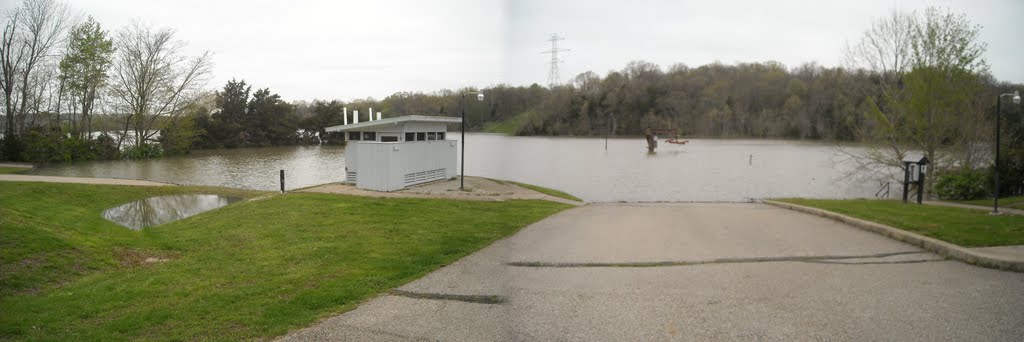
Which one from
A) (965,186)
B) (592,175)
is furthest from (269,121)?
(965,186)

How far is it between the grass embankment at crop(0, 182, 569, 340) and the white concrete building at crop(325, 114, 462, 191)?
15.5 ft

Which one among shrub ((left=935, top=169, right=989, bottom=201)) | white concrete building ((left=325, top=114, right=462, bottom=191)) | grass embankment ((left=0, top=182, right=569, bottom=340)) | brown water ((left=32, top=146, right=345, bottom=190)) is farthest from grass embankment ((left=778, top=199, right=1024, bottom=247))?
brown water ((left=32, top=146, right=345, bottom=190))

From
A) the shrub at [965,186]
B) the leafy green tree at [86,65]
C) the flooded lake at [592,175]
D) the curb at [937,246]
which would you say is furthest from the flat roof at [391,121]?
the leafy green tree at [86,65]

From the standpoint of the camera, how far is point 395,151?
17500mm

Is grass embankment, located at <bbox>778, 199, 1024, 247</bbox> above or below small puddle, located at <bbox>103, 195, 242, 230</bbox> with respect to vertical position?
above

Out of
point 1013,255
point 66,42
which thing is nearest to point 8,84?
point 66,42

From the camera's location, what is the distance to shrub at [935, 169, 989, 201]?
18188 mm

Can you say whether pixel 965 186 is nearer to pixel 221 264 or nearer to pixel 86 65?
pixel 221 264

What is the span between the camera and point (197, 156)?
41125 mm

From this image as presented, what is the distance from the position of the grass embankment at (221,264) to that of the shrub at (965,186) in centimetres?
1419

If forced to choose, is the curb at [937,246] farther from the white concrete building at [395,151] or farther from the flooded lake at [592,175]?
the white concrete building at [395,151]

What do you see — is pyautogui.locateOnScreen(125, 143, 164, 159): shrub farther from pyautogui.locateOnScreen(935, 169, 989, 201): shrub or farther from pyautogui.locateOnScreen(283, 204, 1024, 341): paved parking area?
pyautogui.locateOnScreen(935, 169, 989, 201): shrub

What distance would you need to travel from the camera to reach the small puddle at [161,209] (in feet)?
44.9

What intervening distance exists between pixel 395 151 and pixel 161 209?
20.1 feet
